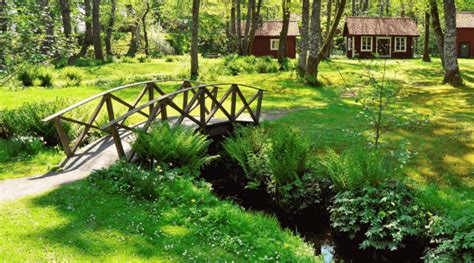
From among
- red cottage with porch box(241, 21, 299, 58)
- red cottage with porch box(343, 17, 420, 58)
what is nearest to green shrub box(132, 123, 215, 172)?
red cottage with porch box(241, 21, 299, 58)

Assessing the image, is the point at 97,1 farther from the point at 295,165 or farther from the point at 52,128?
the point at 295,165

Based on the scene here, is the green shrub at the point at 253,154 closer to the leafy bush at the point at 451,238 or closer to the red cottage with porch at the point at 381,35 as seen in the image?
the leafy bush at the point at 451,238

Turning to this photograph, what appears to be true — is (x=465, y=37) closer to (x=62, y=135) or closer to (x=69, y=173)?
(x=62, y=135)

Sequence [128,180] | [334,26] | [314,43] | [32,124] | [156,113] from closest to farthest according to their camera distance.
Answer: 1. [128,180]
2. [32,124]
3. [156,113]
4. [314,43]
5. [334,26]

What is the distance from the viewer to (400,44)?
47312mm

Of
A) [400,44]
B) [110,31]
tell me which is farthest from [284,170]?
[400,44]

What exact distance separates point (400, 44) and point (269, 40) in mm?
12921

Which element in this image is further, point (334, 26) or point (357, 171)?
point (334, 26)

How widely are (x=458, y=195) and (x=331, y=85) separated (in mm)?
13592

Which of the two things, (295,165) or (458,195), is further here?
(295,165)

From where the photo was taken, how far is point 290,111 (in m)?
15.5

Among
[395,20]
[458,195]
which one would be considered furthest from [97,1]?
[395,20]

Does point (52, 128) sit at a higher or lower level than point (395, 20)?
lower

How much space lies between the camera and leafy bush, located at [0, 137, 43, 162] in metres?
9.59
